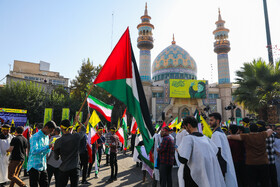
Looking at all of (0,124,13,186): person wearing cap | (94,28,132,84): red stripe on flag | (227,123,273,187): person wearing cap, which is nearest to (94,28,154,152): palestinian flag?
(94,28,132,84): red stripe on flag

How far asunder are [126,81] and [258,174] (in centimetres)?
352

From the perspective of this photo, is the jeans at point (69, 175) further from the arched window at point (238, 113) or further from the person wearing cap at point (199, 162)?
the arched window at point (238, 113)

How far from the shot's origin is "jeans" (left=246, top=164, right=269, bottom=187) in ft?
14.2

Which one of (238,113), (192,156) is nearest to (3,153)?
(192,156)

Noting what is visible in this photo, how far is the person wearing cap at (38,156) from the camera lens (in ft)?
14.1

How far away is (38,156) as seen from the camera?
4418 millimetres

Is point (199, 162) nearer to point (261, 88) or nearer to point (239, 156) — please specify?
point (239, 156)

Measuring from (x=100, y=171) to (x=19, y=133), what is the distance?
4.00 metres

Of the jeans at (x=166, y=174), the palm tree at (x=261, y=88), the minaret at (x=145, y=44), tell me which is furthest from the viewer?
the minaret at (x=145, y=44)

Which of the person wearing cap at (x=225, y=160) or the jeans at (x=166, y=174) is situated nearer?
the person wearing cap at (x=225, y=160)

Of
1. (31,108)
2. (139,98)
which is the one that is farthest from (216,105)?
(139,98)

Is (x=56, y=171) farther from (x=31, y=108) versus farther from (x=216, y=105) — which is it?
(x=216, y=105)

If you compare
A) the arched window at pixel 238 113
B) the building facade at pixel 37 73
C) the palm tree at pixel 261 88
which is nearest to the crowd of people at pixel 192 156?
the palm tree at pixel 261 88

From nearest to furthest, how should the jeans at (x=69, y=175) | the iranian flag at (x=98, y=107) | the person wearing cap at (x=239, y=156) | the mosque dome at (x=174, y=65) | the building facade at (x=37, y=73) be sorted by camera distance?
the jeans at (x=69, y=175), the person wearing cap at (x=239, y=156), the iranian flag at (x=98, y=107), the building facade at (x=37, y=73), the mosque dome at (x=174, y=65)
